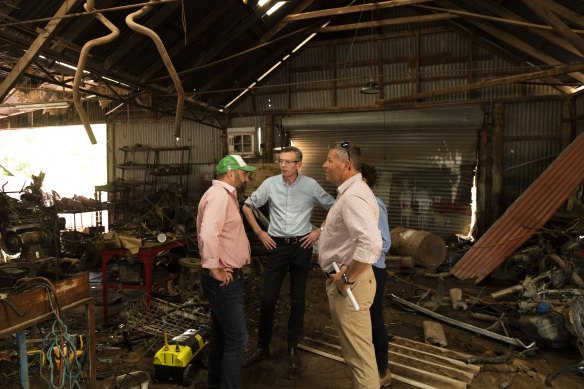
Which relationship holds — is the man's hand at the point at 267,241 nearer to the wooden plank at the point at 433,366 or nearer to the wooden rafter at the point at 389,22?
the wooden plank at the point at 433,366

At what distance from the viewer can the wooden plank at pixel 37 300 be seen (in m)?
2.32

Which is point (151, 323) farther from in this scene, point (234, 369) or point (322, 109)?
point (322, 109)

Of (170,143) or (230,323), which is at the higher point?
(170,143)

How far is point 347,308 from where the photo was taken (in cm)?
254

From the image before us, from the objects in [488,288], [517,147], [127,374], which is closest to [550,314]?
[488,288]

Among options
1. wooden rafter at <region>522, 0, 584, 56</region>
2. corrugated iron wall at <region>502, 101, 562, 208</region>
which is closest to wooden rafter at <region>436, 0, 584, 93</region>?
corrugated iron wall at <region>502, 101, 562, 208</region>

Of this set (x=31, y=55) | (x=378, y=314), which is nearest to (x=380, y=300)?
(x=378, y=314)

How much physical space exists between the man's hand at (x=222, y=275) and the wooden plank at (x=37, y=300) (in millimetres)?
1044

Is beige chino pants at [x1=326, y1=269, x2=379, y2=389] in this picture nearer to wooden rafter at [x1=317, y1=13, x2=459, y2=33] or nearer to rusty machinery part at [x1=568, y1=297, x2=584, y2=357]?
rusty machinery part at [x1=568, y1=297, x2=584, y2=357]

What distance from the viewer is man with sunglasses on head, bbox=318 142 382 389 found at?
2.39m

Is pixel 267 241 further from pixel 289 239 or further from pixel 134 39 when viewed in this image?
pixel 134 39

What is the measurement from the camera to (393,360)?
154 inches

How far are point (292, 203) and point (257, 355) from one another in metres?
1.56

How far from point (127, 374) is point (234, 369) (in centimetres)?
139
